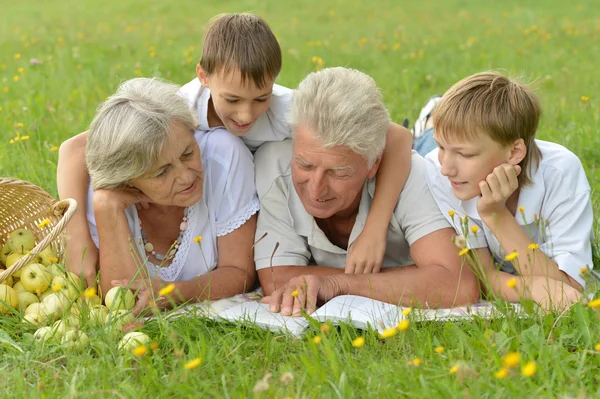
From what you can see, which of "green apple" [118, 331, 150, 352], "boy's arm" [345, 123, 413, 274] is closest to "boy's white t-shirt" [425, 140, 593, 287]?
"boy's arm" [345, 123, 413, 274]

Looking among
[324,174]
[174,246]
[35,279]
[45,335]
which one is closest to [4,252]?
[35,279]

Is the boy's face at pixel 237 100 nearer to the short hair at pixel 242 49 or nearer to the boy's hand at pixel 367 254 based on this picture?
the short hair at pixel 242 49

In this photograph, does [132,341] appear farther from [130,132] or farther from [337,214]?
[337,214]

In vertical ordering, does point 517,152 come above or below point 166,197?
above

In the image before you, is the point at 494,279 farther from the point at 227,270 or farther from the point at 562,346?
the point at 227,270

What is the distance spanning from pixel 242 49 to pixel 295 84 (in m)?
3.89

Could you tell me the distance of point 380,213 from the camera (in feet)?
12.0

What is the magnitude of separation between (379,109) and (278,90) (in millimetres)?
802

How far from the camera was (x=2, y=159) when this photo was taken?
17.8ft

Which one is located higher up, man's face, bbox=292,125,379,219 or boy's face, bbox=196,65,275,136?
boy's face, bbox=196,65,275,136

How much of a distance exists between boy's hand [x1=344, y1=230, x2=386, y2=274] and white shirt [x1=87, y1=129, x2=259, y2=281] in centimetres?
55

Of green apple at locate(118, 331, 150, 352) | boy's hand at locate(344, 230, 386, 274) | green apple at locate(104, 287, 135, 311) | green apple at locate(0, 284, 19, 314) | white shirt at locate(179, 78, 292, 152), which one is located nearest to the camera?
green apple at locate(118, 331, 150, 352)

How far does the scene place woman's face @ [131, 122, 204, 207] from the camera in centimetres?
342

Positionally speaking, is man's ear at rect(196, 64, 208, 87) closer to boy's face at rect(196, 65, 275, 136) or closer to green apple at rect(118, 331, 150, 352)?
boy's face at rect(196, 65, 275, 136)
